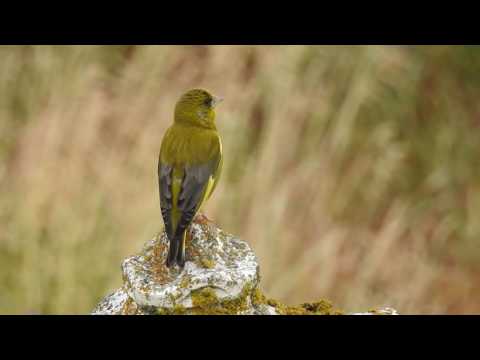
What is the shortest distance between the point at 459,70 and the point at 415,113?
820 millimetres

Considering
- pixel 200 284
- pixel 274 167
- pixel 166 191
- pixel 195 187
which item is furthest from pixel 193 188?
pixel 274 167

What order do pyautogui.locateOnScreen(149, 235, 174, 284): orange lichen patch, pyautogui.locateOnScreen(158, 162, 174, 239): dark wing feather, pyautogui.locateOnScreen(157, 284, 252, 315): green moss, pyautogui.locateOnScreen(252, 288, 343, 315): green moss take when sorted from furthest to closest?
pyautogui.locateOnScreen(158, 162, 174, 239): dark wing feather, pyautogui.locateOnScreen(252, 288, 343, 315): green moss, pyautogui.locateOnScreen(149, 235, 174, 284): orange lichen patch, pyautogui.locateOnScreen(157, 284, 252, 315): green moss

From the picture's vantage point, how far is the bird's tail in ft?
10.7

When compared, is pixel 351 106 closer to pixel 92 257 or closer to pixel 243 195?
pixel 243 195

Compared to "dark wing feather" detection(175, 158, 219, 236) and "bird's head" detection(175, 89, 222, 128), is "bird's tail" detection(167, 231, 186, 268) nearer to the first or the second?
"dark wing feather" detection(175, 158, 219, 236)

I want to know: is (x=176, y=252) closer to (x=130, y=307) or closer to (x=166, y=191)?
(x=130, y=307)

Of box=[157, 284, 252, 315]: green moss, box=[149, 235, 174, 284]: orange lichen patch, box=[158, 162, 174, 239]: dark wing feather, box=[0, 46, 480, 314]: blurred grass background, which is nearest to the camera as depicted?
box=[157, 284, 252, 315]: green moss

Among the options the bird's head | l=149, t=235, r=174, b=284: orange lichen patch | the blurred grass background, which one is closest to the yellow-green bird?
the bird's head

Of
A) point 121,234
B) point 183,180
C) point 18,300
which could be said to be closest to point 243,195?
point 121,234

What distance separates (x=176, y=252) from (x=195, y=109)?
5.91 ft

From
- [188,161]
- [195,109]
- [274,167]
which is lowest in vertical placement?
[188,161]

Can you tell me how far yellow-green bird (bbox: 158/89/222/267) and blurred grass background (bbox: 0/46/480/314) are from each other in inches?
60.5

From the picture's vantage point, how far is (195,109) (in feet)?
16.4

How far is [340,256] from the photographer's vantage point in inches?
293
